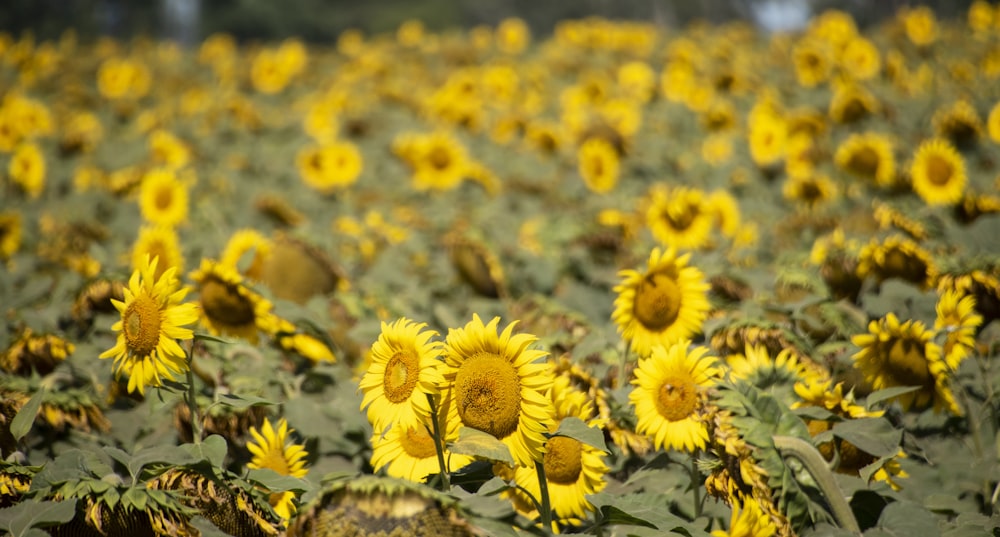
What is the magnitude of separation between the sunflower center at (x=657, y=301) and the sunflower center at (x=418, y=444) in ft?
2.28

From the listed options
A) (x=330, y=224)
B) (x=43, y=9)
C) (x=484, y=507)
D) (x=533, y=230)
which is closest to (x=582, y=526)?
(x=484, y=507)

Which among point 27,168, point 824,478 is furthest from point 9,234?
point 824,478

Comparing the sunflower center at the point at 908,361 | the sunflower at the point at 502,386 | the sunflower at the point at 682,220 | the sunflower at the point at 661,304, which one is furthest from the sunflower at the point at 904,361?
the sunflower at the point at 682,220

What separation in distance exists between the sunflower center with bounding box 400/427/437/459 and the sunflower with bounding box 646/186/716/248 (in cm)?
222

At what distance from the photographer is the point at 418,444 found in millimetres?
1703

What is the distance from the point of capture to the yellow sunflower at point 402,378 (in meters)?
1.52

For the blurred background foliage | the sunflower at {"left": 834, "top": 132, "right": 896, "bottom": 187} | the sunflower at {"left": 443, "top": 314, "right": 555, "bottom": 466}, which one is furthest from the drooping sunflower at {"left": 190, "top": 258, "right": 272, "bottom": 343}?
the blurred background foliage

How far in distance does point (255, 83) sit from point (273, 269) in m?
7.12

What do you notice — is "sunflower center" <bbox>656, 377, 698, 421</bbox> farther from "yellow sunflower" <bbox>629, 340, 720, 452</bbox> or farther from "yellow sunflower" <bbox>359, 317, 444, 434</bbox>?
"yellow sunflower" <bbox>359, 317, 444, 434</bbox>

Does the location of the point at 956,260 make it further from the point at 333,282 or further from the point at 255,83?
the point at 255,83

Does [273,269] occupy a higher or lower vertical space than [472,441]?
lower

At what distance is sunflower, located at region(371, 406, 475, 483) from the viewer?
1.67 m

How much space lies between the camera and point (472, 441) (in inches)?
59.2

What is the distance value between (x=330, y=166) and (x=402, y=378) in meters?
4.62
